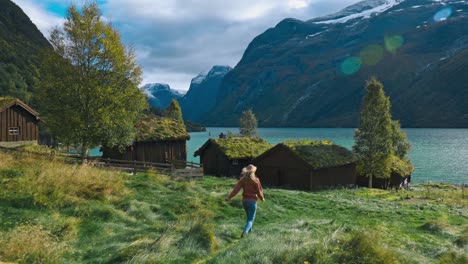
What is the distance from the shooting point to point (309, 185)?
36.2 meters

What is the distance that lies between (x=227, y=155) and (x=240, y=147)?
3183mm

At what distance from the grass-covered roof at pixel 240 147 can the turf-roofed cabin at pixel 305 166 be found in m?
2.64

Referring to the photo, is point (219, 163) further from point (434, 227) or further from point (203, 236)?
point (203, 236)

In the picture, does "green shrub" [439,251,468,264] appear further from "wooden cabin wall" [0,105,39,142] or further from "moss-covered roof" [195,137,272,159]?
"wooden cabin wall" [0,105,39,142]

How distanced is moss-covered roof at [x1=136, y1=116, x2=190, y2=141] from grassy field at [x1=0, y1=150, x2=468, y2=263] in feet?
67.6

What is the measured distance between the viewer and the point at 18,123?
41.5 metres

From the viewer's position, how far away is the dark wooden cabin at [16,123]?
39.8 metres

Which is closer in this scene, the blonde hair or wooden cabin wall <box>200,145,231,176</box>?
the blonde hair

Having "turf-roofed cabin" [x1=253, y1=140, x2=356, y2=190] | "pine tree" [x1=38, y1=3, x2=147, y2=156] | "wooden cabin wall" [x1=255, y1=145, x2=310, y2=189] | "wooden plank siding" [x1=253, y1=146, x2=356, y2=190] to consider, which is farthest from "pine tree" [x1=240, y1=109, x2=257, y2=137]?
"pine tree" [x1=38, y1=3, x2=147, y2=156]

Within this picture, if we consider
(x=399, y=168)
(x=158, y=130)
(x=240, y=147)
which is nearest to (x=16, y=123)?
(x=158, y=130)

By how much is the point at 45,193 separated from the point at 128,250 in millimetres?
6407

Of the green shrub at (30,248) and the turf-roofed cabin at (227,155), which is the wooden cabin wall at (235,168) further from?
the green shrub at (30,248)

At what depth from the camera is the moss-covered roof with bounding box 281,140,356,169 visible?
3695 cm

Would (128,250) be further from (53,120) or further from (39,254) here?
(53,120)
